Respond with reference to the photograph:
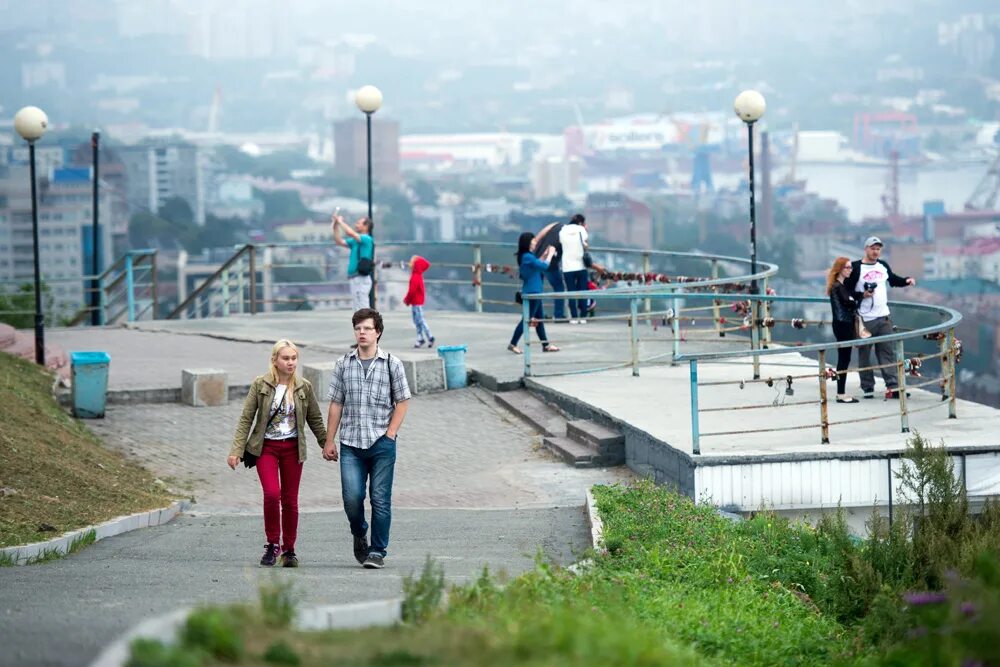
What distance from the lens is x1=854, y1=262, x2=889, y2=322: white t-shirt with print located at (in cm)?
1437

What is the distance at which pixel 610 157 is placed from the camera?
173 metres

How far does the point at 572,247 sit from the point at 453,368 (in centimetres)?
419

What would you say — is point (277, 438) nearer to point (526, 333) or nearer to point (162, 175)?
point (526, 333)

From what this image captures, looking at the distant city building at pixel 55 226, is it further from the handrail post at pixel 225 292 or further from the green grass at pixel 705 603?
the green grass at pixel 705 603

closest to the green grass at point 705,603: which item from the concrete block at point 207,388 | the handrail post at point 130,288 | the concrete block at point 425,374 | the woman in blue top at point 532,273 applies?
the concrete block at point 425,374

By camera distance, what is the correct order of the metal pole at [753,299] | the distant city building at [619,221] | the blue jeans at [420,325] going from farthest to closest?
the distant city building at [619,221], the blue jeans at [420,325], the metal pole at [753,299]

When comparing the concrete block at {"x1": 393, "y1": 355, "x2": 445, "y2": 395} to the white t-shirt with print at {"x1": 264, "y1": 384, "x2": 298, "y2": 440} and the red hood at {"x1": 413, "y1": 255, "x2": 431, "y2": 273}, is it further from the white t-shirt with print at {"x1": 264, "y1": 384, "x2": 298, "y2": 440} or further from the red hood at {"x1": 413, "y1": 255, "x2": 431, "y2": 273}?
the white t-shirt with print at {"x1": 264, "y1": 384, "x2": 298, "y2": 440}

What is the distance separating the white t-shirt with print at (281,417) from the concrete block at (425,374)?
7.94m

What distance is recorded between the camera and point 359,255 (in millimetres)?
19375

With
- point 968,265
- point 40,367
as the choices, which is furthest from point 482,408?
point 968,265

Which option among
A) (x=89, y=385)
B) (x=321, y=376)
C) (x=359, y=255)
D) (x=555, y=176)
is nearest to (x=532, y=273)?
(x=359, y=255)

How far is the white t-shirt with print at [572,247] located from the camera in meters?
21.0

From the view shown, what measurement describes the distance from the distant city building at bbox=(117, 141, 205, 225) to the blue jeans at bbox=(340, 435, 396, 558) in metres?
121

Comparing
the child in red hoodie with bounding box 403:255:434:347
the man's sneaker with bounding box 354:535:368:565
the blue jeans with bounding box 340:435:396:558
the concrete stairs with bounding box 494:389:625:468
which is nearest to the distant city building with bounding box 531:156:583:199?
the child in red hoodie with bounding box 403:255:434:347
